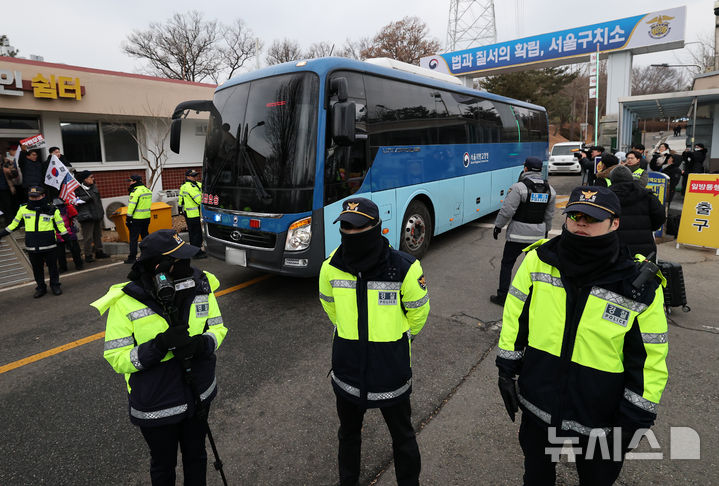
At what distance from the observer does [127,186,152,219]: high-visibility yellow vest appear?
8352 mm

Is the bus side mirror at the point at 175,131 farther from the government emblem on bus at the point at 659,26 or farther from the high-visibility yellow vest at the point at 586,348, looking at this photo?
the government emblem on bus at the point at 659,26

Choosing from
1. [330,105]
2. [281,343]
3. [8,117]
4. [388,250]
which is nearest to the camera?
[388,250]

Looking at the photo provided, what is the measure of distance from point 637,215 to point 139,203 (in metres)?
8.38

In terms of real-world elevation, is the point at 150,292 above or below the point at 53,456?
above

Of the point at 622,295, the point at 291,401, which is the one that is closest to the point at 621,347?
the point at 622,295

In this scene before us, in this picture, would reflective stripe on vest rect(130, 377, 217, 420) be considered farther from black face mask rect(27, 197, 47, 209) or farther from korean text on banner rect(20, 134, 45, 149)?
korean text on banner rect(20, 134, 45, 149)

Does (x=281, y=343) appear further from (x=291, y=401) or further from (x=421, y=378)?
(x=421, y=378)

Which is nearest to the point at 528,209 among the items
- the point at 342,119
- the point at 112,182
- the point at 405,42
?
the point at 342,119

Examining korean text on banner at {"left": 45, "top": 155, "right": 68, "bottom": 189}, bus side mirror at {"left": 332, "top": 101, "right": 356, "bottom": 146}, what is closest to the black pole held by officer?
bus side mirror at {"left": 332, "top": 101, "right": 356, "bottom": 146}

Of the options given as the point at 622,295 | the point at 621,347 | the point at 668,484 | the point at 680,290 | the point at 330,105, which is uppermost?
the point at 330,105

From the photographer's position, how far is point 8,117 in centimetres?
1080

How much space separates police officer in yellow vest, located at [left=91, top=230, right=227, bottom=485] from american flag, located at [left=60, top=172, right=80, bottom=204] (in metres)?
7.81

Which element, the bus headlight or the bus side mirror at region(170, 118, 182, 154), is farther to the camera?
the bus side mirror at region(170, 118, 182, 154)

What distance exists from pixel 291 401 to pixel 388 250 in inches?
74.0
